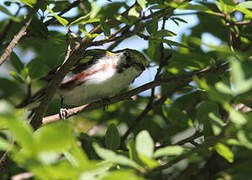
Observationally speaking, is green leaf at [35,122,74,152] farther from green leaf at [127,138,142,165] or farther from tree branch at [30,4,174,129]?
tree branch at [30,4,174,129]

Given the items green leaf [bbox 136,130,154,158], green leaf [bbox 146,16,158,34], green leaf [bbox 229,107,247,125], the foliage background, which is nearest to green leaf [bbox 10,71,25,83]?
the foliage background

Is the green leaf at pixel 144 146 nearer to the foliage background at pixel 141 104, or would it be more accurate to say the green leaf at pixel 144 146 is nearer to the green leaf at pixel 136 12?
the foliage background at pixel 141 104

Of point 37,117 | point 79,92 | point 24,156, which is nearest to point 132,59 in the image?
point 79,92

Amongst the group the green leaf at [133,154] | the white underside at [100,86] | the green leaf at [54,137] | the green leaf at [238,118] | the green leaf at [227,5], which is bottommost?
the white underside at [100,86]

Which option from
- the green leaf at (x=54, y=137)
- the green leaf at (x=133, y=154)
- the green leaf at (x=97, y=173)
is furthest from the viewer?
the green leaf at (x=133, y=154)

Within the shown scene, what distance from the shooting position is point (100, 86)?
12.9ft

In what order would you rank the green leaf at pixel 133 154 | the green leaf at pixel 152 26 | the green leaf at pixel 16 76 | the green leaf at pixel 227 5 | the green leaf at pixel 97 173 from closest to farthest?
the green leaf at pixel 97 173, the green leaf at pixel 133 154, the green leaf at pixel 227 5, the green leaf at pixel 152 26, the green leaf at pixel 16 76

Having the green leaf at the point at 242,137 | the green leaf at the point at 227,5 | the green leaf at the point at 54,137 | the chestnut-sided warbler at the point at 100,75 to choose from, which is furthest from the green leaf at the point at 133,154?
the chestnut-sided warbler at the point at 100,75

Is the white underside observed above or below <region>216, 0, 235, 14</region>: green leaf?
below

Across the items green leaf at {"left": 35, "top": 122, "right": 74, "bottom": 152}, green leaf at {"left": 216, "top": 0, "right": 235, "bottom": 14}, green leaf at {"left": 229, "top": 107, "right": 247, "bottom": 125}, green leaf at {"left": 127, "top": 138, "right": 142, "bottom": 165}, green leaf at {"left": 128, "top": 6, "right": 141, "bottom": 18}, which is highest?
green leaf at {"left": 35, "top": 122, "right": 74, "bottom": 152}

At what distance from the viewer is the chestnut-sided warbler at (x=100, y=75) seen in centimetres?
388

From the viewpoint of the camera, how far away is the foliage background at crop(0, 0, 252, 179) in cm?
108

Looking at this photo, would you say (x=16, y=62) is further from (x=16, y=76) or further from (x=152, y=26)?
(x=152, y=26)

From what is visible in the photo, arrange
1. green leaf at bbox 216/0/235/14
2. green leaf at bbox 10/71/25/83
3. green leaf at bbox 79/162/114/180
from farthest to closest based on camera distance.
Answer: green leaf at bbox 10/71/25/83, green leaf at bbox 216/0/235/14, green leaf at bbox 79/162/114/180
